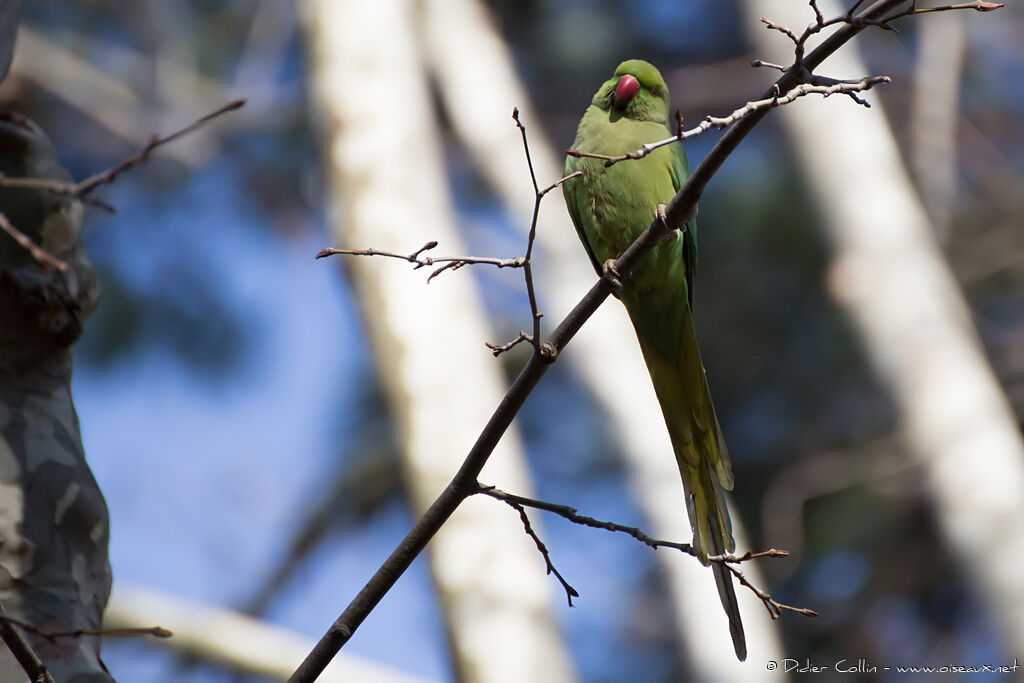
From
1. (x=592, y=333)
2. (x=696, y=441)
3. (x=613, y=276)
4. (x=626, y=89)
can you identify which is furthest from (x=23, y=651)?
(x=592, y=333)

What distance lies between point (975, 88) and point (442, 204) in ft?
18.8

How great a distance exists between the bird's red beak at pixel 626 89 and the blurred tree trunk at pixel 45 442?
1503 mm

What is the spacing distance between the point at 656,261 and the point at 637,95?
1.85 feet

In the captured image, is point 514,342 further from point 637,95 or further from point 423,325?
point 423,325

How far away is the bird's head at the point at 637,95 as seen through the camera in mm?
2803

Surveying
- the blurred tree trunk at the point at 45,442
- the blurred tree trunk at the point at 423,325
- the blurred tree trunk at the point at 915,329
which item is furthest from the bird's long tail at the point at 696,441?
the blurred tree trunk at the point at 915,329

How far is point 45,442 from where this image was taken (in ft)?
6.32

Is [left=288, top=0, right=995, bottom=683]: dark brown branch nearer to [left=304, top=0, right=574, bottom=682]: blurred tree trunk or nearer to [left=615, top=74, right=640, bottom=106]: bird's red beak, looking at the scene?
[left=615, top=74, right=640, bottom=106]: bird's red beak

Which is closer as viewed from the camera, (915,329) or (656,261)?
(656,261)

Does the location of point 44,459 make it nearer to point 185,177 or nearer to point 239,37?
point 185,177

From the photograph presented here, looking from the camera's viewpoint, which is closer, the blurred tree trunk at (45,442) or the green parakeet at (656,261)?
the blurred tree trunk at (45,442)

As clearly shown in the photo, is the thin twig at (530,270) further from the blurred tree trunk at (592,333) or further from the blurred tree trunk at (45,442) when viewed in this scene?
the blurred tree trunk at (592,333)

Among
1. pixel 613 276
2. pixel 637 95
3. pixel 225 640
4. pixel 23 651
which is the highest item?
pixel 637 95

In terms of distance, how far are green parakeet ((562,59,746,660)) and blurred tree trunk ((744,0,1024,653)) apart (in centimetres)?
272
